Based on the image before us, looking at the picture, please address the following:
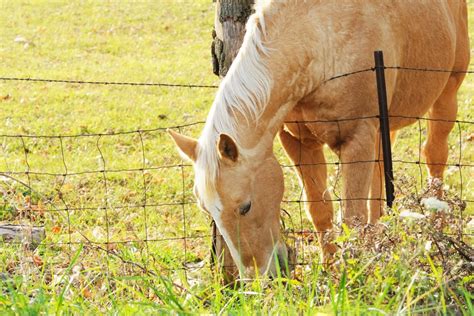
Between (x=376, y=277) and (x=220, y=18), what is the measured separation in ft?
7.53

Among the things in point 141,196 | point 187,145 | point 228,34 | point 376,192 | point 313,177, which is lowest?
point 141,196

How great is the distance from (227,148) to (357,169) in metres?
1.03

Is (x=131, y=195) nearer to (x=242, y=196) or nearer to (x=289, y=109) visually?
(x=289, y=109)

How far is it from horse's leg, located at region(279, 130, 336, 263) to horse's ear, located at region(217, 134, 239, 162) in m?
1.22

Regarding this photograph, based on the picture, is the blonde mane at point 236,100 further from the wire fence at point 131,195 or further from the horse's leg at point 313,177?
the horse's leg at point 313,177

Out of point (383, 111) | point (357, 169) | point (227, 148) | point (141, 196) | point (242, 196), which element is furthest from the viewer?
point (141, 196)

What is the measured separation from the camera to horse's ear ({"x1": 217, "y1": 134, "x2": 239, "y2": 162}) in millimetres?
4781

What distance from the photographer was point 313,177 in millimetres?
6293

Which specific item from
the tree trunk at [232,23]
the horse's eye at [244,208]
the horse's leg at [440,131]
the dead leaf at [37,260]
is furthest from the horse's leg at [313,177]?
the dead leaf at [37,260]

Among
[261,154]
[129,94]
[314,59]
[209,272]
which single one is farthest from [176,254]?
[129,94]

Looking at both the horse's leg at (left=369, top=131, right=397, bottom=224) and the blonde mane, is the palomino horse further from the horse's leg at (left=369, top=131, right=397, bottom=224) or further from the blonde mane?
the horse's leg at (left=369, top=131, right=397, bottom=224)

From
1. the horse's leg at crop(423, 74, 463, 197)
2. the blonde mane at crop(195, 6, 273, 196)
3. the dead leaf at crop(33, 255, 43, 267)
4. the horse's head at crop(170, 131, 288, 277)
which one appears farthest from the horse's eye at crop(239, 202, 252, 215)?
the horse's leg at crop(423, 74, 463, 197)

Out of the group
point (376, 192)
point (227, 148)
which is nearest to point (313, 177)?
point (376, 192)

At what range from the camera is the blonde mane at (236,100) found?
492cm
